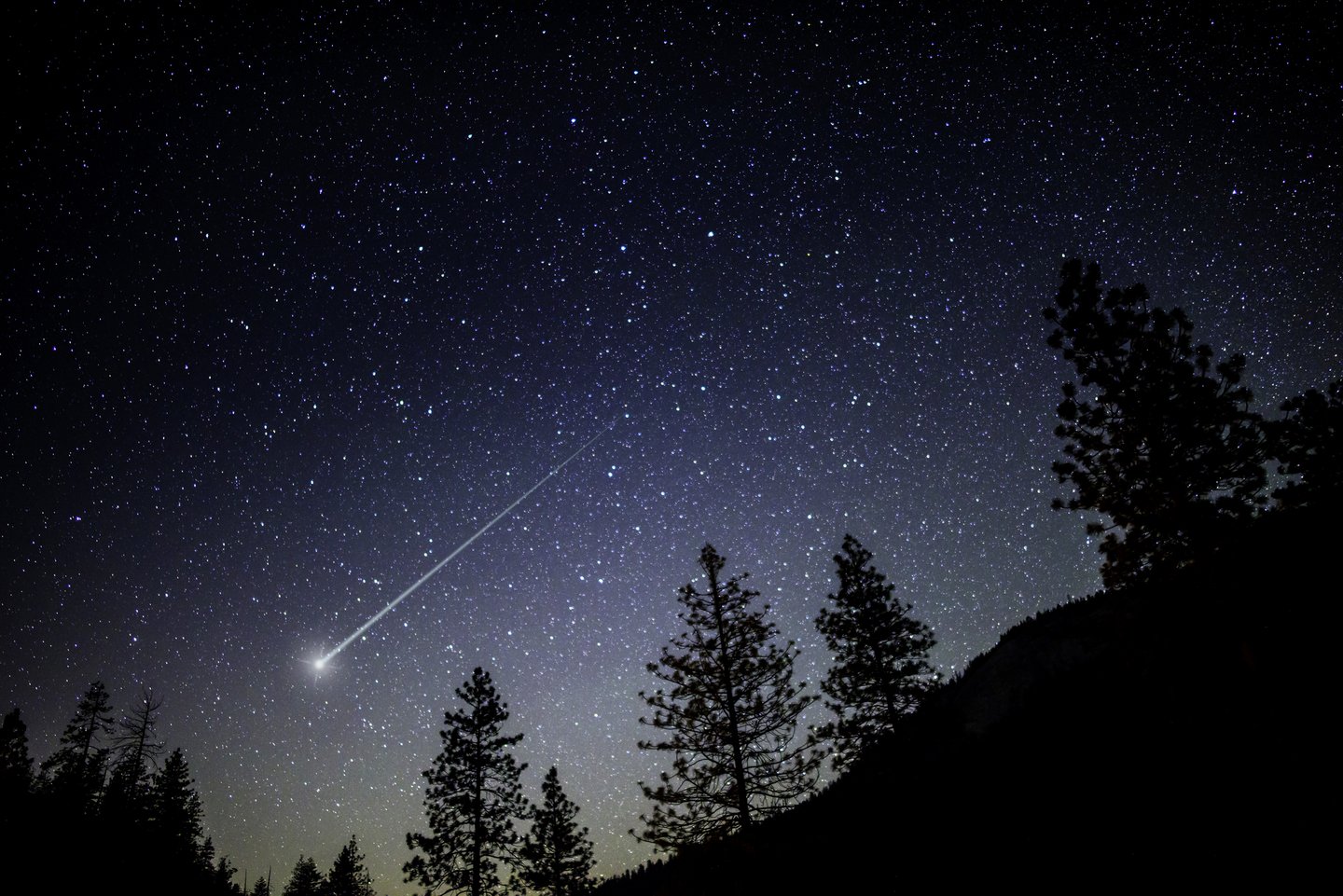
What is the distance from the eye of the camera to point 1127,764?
8.38 meters

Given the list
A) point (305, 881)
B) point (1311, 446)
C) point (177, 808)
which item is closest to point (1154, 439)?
point (1311, 446)

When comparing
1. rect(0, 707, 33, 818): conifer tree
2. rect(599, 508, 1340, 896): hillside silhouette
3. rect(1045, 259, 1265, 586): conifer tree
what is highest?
rect(0, 707, 33, 818): conifer tree

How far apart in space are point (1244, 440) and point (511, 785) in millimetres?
27470

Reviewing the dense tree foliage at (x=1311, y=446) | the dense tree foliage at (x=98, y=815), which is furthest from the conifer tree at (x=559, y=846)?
the dense tree foliage at (x=1311, y=446)

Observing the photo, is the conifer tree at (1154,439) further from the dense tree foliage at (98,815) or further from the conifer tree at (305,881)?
the conifer tree at (305,881)

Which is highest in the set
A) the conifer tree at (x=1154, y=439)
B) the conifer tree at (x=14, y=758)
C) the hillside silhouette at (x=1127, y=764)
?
the conifer tree at (x=14, y=758)

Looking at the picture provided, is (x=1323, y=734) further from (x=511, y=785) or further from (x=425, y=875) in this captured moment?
(x=425, y=875)

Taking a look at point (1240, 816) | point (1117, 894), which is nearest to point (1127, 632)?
point (1240, 816)

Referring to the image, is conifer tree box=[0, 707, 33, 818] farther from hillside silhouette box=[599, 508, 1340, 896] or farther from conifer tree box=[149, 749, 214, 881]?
hillside silhouette box=[599, 508, 1340, 896]

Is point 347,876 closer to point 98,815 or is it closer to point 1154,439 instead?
point 98,815

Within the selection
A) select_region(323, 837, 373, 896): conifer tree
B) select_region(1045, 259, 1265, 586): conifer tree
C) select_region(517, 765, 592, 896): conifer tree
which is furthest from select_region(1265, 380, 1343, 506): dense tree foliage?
select_region(323, 837, 373, 896): conifer tree

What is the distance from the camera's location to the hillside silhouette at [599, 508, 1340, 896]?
6391 millimetres

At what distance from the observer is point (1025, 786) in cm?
915

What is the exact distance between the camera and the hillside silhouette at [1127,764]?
6.39 m
